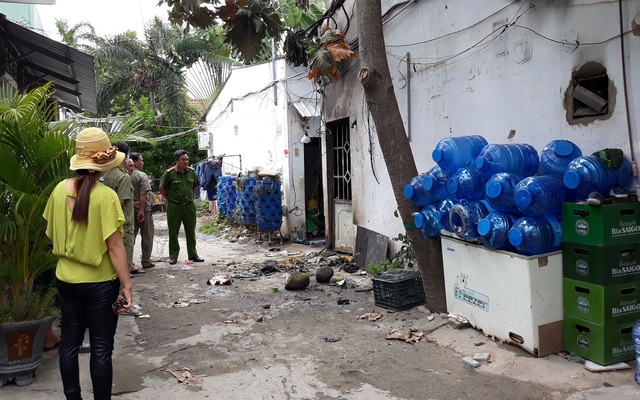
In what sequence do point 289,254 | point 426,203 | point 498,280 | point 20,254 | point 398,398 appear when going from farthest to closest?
point 289,254 → point 426,203 → point 498,280 → point 20,254 → point 398,398

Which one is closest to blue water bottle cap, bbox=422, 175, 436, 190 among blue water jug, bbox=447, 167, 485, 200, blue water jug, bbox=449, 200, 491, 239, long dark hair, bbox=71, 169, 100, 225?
blue water jug, bbox=447, 167, 485, 200

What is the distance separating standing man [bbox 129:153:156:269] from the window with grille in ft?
11.5

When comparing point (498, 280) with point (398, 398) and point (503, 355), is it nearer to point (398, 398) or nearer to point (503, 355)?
point (503, 355)

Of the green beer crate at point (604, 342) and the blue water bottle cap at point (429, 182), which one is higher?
the blue water bottle cap at point (429, 182)

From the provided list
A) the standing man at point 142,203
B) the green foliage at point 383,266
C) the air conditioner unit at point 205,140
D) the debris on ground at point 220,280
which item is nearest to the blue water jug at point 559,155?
the green foliage at point 383,266

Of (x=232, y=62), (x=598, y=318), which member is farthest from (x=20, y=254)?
(x=232, y=62)

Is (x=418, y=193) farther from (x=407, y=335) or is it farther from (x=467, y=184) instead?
(x=407, y=335)

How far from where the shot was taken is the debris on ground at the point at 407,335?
4930mm

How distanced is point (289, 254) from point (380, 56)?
5.21 metres

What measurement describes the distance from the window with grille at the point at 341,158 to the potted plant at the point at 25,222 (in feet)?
19.3

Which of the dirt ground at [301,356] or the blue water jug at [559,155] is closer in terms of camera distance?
the dirt ground at [301,356]

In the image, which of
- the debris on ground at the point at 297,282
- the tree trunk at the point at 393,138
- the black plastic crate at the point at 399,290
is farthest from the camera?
the debris on ground at the point at 297,282

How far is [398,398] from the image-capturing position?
12.4ft

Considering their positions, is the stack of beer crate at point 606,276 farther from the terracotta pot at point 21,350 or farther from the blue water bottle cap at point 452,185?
the terracotta pot at point 21,350
